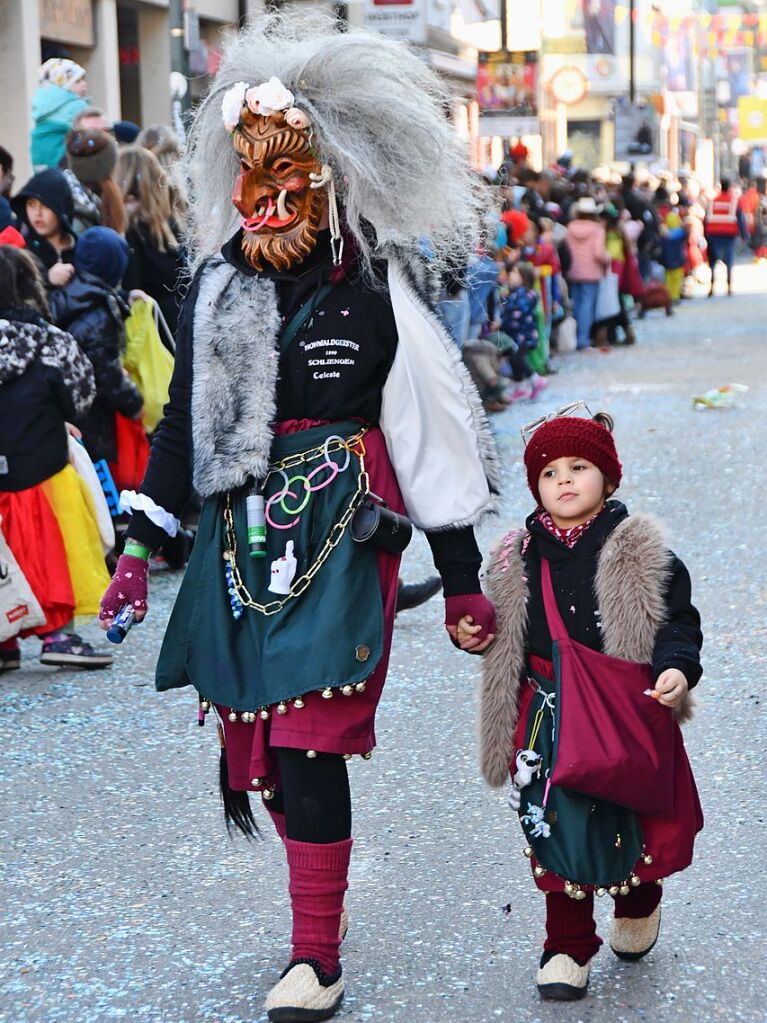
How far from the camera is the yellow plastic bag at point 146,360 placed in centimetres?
797

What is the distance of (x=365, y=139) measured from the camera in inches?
142

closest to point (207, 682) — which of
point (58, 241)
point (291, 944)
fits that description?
point (291, 944)

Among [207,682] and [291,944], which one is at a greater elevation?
[207,682]

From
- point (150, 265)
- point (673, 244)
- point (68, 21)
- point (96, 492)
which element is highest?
point (68, 21)

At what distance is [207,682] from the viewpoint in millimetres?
3582

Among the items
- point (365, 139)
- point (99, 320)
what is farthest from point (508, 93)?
point (365, 139)

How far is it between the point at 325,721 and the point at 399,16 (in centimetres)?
1188

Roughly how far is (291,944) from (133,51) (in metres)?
18.5

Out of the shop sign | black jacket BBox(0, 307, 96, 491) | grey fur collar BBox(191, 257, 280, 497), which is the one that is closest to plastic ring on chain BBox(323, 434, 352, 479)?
grey fur collar BBox(191, 257, 280, 497)

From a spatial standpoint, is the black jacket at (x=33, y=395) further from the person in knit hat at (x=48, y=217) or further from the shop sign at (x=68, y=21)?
the shop sign at (x=68, y=21)

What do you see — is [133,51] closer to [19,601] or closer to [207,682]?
[19,601]

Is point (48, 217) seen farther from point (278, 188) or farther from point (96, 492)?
point (278, 188)

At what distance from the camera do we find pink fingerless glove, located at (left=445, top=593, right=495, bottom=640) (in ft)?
11.7

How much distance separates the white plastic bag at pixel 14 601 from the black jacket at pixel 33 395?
298 millimetres
